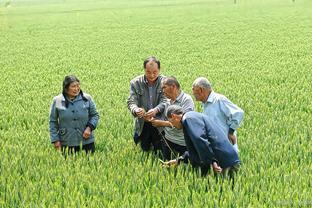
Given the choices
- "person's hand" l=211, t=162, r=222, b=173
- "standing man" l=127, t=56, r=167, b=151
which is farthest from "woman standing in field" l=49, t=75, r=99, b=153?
"person's hand" l=211, t=162, r=222, b=173

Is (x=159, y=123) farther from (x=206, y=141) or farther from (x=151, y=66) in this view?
(x=206, y=141)

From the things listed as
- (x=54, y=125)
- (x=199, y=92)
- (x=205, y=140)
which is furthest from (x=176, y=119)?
(x=54, y=125)

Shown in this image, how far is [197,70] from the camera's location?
15266 mm

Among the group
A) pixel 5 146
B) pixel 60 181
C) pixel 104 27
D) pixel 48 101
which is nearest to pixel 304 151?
pixel 60 181

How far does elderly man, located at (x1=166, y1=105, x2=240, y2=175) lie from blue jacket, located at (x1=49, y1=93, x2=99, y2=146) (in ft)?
5.53

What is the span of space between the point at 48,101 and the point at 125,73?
4833 millimetres

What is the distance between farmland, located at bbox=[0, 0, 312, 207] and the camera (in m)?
4.57

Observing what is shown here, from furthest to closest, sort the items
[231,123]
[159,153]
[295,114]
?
[295,114] → [159,153] → [231,123]

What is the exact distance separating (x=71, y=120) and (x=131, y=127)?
72.0 inches

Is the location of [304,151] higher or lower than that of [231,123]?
lower

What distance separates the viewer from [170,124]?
5715 mm

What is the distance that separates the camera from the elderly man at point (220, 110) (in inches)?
205

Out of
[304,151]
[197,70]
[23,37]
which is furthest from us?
[23,37]

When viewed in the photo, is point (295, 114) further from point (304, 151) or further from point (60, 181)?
point (60, 181)
